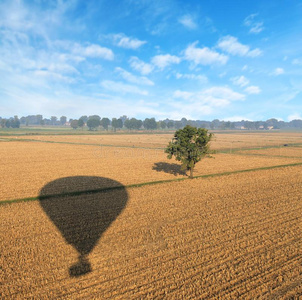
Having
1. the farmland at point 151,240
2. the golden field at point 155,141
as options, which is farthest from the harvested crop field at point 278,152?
the farmland at point 151,240

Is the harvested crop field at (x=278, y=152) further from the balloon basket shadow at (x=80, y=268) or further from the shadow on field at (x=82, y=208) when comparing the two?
the balloon basket shadow at (x=80, y=268)

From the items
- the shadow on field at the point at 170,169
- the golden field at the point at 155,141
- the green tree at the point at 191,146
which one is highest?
the green tree at the point at 191,146

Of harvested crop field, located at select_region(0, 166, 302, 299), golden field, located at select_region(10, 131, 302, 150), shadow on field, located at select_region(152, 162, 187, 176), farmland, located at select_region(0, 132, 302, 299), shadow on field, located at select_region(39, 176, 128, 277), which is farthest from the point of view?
golden field, located at select_region(10, 131, 302, 150)

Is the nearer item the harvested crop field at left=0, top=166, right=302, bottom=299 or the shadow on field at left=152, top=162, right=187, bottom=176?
the harvested crop field at left=0, top=166, right=302, bottom=299

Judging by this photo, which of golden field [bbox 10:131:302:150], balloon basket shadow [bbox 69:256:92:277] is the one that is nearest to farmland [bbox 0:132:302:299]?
balloon basket shadow [bbox 69:256:92:277]

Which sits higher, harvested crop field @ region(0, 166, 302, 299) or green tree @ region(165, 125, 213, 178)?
green tree @ region(165, 125, 213, 178)

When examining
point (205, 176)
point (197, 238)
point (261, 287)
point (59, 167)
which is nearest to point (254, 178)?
point (205, 176)

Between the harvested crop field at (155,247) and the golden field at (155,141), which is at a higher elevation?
the golden field at (155,141)

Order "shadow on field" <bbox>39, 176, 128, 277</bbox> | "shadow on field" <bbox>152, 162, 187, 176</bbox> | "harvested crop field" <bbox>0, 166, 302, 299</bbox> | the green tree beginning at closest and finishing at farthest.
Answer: "harvested crop field" <bbox>0, 166, 302, 299</bbox>, "shadow on field" <bbox>39, 176, 128, 277</bbox>, the green tree, "shadow on field" <bbox>152, 162, 187, 176</bbox>

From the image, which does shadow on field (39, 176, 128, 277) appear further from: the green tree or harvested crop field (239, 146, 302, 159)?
harvested crop field (239, 146, 302, 159)
